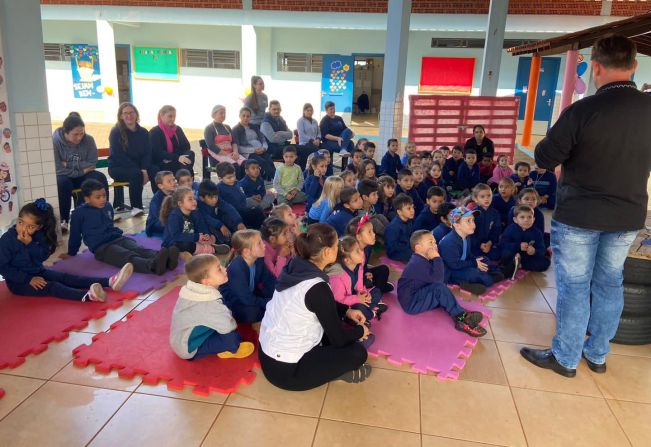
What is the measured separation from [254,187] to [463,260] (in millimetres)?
3272

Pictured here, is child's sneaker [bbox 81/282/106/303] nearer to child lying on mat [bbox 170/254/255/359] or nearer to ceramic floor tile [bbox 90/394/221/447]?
child lying on mat [bbox 170/254/255/359]

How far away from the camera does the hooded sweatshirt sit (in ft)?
19.9

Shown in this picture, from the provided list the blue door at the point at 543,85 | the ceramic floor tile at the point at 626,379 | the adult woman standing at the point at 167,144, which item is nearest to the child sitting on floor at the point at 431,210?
the ceramic floor tile at the point at 626,379

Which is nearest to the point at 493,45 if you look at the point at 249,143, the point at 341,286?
the point at 249,143

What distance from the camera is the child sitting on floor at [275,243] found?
4324 millimetres

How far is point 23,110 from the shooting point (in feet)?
17.0

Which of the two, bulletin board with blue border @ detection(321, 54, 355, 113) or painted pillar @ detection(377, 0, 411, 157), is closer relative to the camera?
painted pillar @ detection(377, 0, 411, 157)

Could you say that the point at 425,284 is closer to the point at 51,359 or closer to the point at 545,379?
the point at 545,379

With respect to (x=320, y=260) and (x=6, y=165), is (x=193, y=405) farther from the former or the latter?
(x=6, y=165)

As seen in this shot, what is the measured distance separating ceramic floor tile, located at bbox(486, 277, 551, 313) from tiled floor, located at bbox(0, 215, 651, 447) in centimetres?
92

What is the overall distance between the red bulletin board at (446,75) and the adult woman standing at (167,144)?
10859mm

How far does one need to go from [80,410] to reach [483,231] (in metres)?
4.14

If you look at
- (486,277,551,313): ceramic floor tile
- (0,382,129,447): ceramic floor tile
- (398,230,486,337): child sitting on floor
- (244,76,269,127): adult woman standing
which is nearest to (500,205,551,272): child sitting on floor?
(486,277,551,313): ceramic floor tile

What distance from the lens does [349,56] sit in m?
16.3
